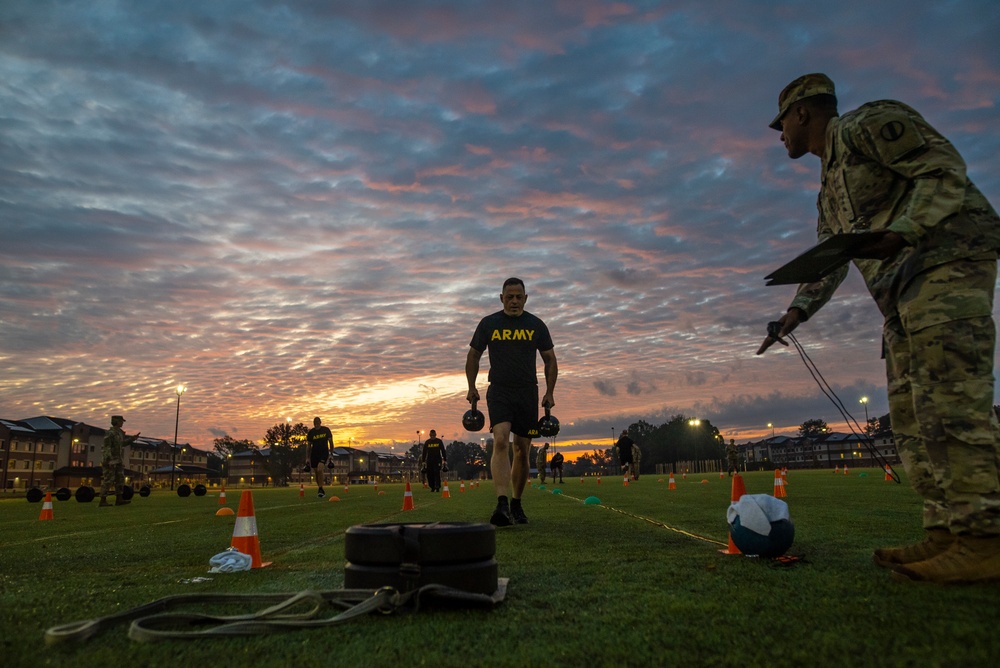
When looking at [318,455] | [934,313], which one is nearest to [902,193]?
[934,313]

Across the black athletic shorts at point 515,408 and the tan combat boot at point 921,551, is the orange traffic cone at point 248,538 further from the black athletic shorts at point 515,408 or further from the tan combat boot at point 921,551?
the tan combat boot at point 921,551

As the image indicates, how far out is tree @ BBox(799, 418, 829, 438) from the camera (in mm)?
187500

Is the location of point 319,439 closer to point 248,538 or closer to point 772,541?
point 248,538

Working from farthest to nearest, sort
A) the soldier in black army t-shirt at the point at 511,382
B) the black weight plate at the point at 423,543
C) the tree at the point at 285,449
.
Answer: the tree at the point at 285,449, the soldier in black army t-shirt at the point at 511,382, the black weight plate at the point at 423,543

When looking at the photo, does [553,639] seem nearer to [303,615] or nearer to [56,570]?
[303,615]

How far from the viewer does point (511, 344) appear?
23.5 feet

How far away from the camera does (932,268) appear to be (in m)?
3.10

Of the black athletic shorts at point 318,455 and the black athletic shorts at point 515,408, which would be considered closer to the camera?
the black athletic shorts at point 515,408

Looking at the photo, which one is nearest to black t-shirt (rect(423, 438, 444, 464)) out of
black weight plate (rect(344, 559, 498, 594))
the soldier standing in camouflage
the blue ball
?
the soldier standing in camouflage

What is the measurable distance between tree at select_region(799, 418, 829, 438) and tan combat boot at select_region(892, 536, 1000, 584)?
205 meters

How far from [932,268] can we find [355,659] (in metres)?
3.16

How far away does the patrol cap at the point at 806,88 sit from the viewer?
148 inches

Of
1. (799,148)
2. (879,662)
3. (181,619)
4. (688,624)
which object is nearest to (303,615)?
(181,619)

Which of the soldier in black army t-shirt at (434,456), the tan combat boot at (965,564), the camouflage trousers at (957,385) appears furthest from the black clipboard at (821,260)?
the soldier in black army t-shirt at (434,456)
